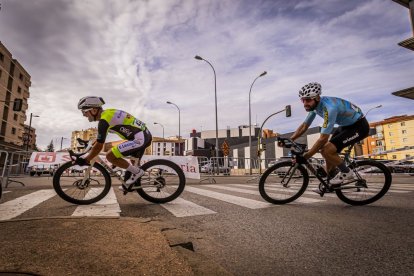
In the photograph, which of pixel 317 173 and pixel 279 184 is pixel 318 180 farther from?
pixel 279 184

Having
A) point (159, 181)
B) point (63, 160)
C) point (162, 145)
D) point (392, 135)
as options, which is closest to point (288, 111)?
point (63, 160)

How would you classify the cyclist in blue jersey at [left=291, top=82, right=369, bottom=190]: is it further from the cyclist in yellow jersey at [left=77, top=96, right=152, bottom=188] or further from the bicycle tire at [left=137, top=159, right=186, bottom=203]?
the cyclist in yellow jersey at [left=77, top=96, right=152, bottom=188]

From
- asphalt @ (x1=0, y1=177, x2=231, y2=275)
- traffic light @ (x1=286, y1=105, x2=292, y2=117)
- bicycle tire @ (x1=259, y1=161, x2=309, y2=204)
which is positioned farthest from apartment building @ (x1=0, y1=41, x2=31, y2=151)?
asphalt @ (x1=0, y1=177, x2=231, y2=275)

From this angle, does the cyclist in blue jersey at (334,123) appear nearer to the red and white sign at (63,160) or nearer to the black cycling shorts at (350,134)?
the black cycling shorts at (350,134)

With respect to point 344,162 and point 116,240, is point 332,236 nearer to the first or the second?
point 116,240

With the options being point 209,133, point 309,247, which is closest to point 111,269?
point 309,247

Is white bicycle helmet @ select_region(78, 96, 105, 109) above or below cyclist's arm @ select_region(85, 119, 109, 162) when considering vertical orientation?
above

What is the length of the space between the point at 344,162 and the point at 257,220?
2.21 meters

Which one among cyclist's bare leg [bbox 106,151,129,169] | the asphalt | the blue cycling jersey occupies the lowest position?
the asphalt

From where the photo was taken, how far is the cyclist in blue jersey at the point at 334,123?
400 centimetres

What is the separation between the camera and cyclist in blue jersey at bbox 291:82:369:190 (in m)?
4.00

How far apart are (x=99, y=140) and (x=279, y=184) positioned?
3.20 meters

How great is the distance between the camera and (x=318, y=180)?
432 centimetres

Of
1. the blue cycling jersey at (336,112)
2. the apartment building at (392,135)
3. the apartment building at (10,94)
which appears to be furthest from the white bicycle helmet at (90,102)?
the apartment building at (392,135)
